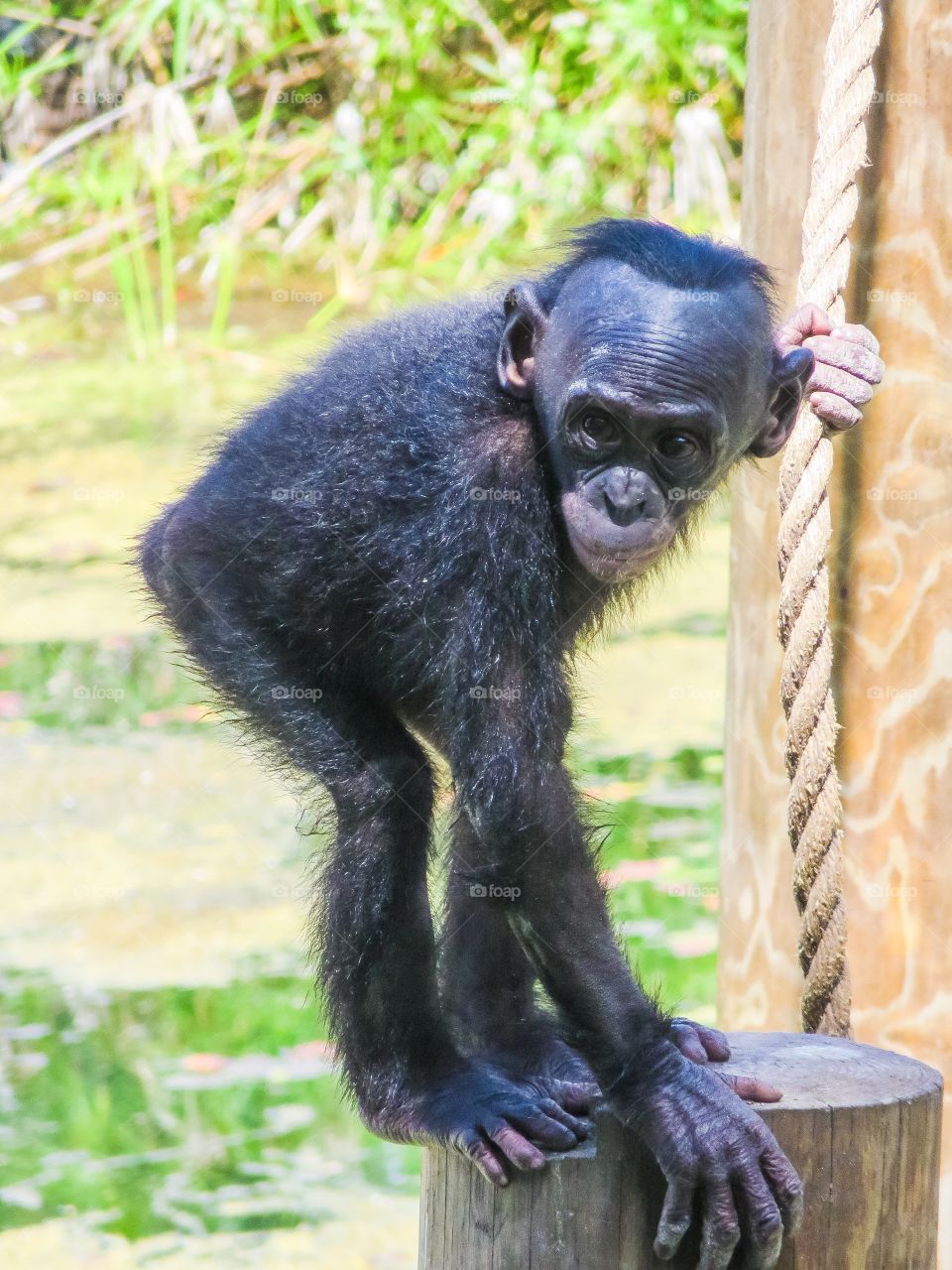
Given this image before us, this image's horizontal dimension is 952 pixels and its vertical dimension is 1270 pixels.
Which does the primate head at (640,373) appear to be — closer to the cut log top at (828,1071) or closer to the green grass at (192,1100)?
the cut log top at (828,1071)

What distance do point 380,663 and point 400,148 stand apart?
8479 mm

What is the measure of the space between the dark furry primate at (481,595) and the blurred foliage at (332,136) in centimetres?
710

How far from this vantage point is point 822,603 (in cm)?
316

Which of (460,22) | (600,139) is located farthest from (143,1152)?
(460,22)

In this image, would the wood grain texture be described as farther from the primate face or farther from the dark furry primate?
the primate face

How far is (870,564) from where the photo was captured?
359 centimetres

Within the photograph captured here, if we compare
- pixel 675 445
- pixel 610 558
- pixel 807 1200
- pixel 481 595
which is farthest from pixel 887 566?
pixel 807 1200

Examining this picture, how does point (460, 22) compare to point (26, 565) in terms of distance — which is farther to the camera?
point (460, 22)

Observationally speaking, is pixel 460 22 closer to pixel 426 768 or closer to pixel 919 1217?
pixel 426 768

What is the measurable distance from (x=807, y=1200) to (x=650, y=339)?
5.02 feet

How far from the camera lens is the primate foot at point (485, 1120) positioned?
2596mm

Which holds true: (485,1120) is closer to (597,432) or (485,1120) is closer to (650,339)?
(597,432)

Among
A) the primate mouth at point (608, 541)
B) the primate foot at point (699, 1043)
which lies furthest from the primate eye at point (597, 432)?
the primate foot at point (699, 1043)

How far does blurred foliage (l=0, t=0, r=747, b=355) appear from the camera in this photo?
1059 centimetres
